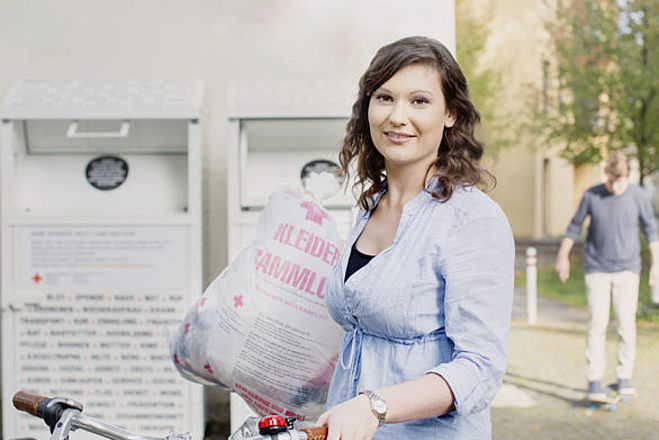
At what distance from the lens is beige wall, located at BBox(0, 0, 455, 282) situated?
4543 mm

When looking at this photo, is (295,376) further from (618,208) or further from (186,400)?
(618,208)

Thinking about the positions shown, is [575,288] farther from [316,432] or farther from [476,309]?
[316,432]

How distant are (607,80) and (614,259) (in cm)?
778

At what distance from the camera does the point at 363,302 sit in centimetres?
137

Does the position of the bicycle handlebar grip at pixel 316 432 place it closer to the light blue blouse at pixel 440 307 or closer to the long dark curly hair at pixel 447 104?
the light blue blouse at pixel 440 307

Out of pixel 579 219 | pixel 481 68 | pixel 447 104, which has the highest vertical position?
pixel 481 68

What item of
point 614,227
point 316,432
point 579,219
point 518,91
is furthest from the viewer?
point 518,91

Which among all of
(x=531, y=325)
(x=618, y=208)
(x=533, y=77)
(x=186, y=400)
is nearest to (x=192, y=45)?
(x=186, y=400)

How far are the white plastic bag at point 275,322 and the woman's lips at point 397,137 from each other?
0.61 metres

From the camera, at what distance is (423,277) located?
4.27ft

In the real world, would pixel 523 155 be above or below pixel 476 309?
above

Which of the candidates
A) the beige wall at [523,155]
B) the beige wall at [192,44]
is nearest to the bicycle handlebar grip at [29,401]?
the beige wall at [192,44]

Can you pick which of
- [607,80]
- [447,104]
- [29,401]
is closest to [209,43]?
[447,104]

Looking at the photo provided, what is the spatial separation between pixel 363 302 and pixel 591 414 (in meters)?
4.37
